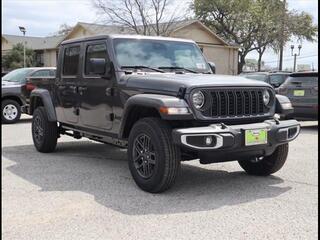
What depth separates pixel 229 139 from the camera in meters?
4.87

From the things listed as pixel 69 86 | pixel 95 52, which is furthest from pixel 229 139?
pixel 69 86

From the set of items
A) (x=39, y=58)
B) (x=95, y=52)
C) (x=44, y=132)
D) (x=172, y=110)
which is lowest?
(x=44, y=132)

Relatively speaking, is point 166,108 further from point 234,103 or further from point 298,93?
point 298,93

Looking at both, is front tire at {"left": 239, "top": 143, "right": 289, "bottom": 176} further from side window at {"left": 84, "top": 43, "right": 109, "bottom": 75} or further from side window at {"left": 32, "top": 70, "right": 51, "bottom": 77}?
side window at {"left": 32, "top": 70, "right": 51, "bottom": 77}

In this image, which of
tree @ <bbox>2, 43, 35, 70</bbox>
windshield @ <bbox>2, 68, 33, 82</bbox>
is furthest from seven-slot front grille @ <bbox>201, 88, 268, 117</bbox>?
tree @ <bbox>2, 43, 35, 70</bbox>

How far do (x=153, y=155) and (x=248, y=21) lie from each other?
42588mm

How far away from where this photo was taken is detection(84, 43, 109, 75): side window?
635 cm

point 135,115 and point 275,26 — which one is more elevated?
point 275,26

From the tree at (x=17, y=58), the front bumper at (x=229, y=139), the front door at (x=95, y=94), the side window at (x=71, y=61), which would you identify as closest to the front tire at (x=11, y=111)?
the side window at (x=71, y=61)

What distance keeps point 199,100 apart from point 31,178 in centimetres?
247

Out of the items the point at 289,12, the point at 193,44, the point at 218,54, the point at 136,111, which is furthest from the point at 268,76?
the point at 289,12

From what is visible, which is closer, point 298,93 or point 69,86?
point 69,86

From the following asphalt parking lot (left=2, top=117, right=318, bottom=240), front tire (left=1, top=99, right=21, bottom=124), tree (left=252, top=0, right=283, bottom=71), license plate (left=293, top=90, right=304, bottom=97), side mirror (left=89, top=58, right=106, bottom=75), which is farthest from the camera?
tree (left=252, top=0, right=283, bottom=71)

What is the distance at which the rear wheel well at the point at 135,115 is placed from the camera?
5.45m
